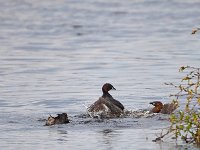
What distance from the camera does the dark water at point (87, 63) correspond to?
44.2 feet

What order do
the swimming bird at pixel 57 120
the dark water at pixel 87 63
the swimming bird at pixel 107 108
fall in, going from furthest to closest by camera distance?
the swimming bird at pixel 107 108 → the swimming bird at pixel 57 120 → the dark water at pixel 87 63

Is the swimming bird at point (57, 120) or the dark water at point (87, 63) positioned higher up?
the dark water at point (87, 63)

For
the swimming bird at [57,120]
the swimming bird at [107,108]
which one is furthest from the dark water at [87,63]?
the swimming bird at [107,108]

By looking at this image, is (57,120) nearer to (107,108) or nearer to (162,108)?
(107,108)

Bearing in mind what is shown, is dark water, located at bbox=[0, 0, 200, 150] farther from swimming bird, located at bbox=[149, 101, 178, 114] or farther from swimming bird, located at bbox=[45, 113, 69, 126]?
swimming bird, located at bbox=[149, 101, 178, 114]

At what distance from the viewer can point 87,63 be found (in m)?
22.9

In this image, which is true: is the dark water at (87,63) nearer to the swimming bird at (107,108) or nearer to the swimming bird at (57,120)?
the swimming bird at (57,120)

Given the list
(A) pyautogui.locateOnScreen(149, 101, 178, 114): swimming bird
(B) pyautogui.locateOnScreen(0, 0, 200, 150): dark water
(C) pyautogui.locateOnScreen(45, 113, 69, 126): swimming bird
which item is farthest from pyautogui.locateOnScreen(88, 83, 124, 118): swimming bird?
(C) pyautogui.locateOnScreen(45, 113, 69, 126): swimming bird

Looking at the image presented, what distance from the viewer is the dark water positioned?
44.2ft

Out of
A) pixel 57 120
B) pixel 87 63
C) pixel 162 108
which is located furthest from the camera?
pixel 87 63

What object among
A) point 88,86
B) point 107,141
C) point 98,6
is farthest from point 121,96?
point 98,6

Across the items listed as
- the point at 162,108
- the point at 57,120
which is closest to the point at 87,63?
the point at 162,108

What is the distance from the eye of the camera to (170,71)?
68.1 ft

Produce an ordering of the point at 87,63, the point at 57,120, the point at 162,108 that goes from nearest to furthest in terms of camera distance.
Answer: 1. the point at 57,120
2. the point at 162,108
3. the point at 87,63
